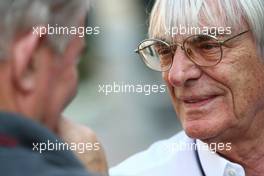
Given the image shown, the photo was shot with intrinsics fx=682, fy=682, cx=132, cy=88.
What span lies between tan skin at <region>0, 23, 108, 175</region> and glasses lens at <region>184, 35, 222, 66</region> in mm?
754

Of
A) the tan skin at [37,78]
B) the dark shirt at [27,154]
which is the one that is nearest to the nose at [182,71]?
the tan skin at [37,78]

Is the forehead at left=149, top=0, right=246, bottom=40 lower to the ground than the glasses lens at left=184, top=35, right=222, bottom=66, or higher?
higher

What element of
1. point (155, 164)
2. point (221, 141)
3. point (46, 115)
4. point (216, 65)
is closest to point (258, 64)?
point (216, 65)

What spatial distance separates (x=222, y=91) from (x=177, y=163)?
0.72 ft

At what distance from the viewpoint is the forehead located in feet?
5.22

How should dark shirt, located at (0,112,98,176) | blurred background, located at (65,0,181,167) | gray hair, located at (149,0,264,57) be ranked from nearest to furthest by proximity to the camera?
dark shirt, located at (0,112,98,176) → gray hair, located at (149,0,264,57) → blurred background, located at (65,0,181,167)

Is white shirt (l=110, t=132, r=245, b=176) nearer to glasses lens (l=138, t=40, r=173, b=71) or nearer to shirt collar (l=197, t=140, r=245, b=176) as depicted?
shirt collar (l=197, t=140, r=245, b=176)

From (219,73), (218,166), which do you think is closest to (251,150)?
(218,166)

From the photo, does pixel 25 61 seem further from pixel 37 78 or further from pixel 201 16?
pixel 201 16

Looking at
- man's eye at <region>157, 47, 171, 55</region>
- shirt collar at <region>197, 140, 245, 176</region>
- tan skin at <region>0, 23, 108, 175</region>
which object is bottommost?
shirt collar at <region>197, 140, 245, 176</region>

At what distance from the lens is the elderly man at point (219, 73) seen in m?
1.60

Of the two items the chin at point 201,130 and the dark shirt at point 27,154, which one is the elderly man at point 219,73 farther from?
the dark shirt at point 27,154

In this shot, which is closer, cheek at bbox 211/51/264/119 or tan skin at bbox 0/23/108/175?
tan skin at bbox 0/23/108/175

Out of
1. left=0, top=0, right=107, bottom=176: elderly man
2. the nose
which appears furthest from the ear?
the nose
